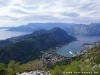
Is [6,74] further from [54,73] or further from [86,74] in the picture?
[86,74]

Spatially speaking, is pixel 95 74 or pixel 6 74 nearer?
pixel 95 74

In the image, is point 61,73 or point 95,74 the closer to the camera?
point 95,74

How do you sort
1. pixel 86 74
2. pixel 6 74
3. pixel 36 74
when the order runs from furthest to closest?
pixel 6 74, pixel 36 74, pixel 86 74

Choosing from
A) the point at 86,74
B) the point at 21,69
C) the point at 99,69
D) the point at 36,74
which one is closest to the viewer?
the point at 86,74

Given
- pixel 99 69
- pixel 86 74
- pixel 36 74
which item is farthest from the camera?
pixel 36 74

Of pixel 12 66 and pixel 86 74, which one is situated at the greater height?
pixel 86 74

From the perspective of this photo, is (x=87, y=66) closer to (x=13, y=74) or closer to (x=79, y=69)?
(x=79, y=69)

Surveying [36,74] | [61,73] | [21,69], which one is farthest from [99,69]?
[21,69]

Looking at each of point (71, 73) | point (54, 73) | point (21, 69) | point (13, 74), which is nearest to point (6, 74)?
point (13, 74)

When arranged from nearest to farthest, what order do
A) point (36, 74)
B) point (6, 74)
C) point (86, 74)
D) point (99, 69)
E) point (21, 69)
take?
point (86, 74), point (99, 69), point (36, 74), point (6, 74), point (21, 69)
